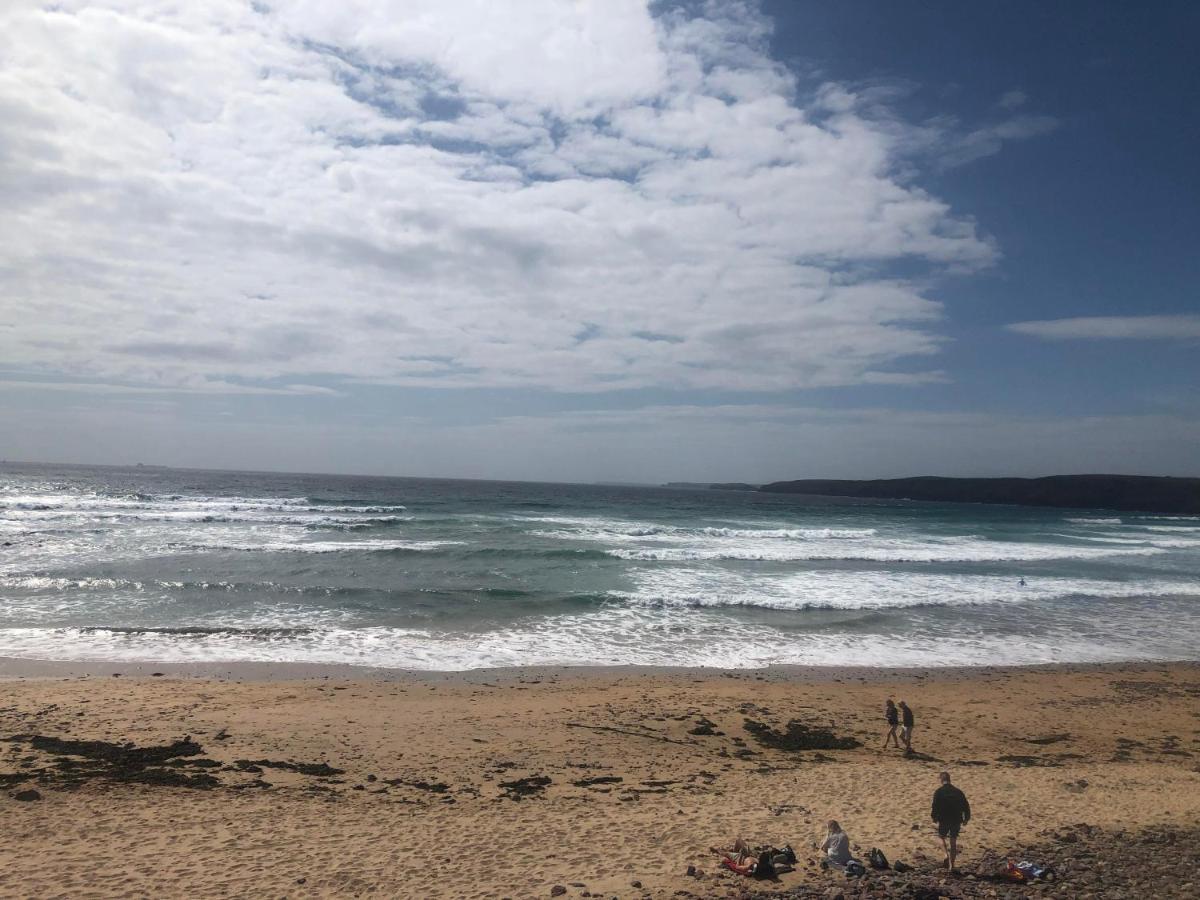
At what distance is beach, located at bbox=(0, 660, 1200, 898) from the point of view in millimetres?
6074

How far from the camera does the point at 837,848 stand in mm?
6129

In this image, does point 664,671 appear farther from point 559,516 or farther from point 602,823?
point 559,516

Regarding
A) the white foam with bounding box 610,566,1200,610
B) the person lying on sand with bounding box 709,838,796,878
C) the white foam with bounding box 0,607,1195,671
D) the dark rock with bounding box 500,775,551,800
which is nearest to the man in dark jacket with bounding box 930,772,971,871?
the person lying on sand with bounding box 709,838,796,878

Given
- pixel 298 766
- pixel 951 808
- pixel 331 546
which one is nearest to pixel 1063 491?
pixel 331 546

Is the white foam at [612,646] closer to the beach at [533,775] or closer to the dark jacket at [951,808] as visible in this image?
the beach at [533,775]

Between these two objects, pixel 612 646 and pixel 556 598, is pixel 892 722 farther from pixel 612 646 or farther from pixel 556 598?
pixel 556 598

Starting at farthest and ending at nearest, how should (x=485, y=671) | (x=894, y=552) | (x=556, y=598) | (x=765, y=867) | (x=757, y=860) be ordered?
(x=894, y=552) → (x=556, y=598) → (x=485, y=671) → (x=757, y=860) → (x=765, y=867)

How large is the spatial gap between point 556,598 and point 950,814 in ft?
44.4

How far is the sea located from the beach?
1.65 metres

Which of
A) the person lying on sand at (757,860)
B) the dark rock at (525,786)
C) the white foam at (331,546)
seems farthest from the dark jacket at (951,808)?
the white foam at (331,546)

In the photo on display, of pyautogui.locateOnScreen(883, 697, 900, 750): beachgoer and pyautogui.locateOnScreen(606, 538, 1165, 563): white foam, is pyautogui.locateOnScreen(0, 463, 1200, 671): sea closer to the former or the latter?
pyautogui.locateOnScreen(606, 538, 1165, 563): white foam

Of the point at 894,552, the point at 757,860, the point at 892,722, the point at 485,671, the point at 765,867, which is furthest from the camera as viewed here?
the point at 894,552

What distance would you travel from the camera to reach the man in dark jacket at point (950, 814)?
6.17 meters

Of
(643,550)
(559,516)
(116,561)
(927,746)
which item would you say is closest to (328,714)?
(927,746)
